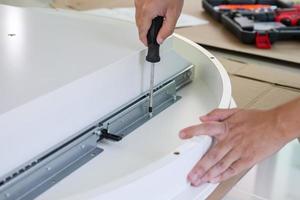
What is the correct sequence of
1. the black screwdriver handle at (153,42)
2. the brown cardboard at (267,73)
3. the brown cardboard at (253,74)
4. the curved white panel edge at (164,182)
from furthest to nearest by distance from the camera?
the brown cardboard at (267,73)
the brown cardboard at (253,74)
the black screwdriver handle at (153,42)
the curved white panel edge at (164,182)

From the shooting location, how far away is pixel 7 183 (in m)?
0.52

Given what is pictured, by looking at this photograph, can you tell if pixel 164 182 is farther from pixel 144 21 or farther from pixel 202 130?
pixel 144 21

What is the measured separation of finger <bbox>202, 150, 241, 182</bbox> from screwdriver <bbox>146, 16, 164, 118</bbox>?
6.8 inches

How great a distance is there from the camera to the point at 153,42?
74cm

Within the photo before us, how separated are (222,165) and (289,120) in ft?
0.40

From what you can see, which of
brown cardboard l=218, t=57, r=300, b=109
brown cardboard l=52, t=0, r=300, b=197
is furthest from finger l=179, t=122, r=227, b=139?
brown cardboard l=218, t=57, r=300, b=109

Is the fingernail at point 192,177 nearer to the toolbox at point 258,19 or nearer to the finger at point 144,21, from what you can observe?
the finger at point 144,21

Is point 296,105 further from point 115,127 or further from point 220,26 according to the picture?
point 220,26

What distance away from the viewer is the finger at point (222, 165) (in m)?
0.62

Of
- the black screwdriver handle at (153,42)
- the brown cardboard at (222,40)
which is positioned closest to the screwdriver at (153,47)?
the black screwdriver handle at (153,42)

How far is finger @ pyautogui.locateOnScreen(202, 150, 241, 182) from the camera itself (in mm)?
623

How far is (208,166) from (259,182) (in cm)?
25

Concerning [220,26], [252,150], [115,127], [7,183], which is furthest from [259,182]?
[220,26]

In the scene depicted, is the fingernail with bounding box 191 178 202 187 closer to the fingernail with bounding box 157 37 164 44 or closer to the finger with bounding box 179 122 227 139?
the finger with bounding box 179 122 227 139
